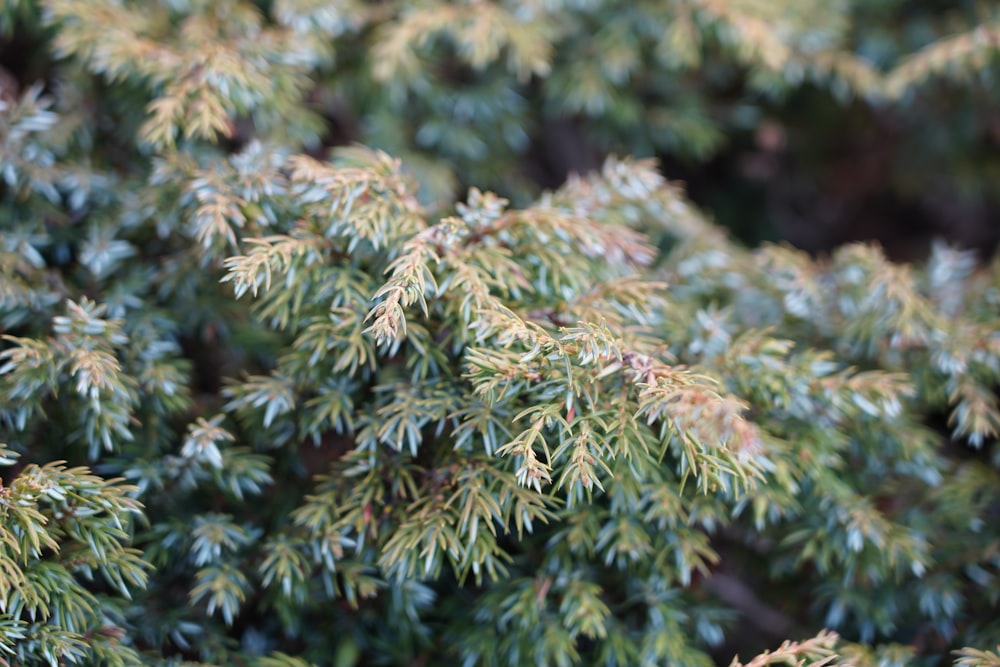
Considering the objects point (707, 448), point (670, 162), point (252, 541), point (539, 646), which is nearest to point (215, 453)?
point (252, 541)

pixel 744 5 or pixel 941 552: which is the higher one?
pixel 744 5

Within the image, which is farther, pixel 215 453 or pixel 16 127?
pixel 16 127

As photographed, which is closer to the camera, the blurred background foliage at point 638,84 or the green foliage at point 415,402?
the green foliage at point 415,402

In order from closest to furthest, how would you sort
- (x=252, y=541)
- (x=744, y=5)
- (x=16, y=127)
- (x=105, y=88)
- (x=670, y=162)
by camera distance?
(x=252, y=541) < (x=16, y=127) < (x=105, y=88) < (x=744, y=5) < (x=670, y=162)

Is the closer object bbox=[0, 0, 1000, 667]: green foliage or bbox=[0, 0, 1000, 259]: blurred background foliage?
bbox=[0, 0, 1000, 667]: green foliage

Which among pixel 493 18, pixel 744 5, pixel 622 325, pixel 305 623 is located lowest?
pixel 305 623

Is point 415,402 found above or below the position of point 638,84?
below

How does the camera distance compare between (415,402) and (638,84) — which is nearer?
(415,402)

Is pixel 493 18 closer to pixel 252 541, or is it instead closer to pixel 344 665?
pixel 252 541
